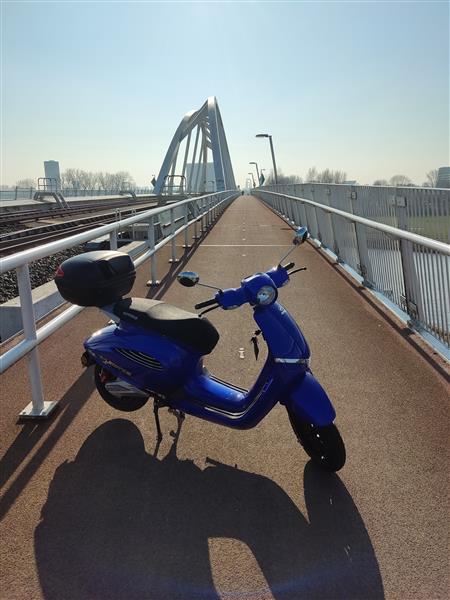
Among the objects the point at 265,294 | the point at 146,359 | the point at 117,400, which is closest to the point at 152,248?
the point at 117,400

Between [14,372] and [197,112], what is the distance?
6244 centimetres

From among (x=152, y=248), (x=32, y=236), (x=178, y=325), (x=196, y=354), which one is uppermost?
(x=32, y=236)

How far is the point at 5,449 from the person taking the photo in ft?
9.46

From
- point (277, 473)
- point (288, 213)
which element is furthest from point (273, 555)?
point (288, 213)

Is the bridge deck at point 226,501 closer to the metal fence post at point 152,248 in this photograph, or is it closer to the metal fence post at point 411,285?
the metal fence post at point 411,285

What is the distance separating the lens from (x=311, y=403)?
98.7 inches

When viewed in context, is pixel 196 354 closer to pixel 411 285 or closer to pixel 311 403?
pixel 311 403

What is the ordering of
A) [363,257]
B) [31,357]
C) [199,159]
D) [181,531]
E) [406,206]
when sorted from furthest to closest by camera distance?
[199,159] < [363,257] < [406,206] < [31,357] < [181,531]

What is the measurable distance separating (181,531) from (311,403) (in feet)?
2.96

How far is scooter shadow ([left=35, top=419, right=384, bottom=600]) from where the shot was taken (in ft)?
6.46

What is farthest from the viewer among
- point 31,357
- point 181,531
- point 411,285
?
point 411,285

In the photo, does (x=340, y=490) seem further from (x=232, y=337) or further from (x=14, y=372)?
(x=14, y=372)

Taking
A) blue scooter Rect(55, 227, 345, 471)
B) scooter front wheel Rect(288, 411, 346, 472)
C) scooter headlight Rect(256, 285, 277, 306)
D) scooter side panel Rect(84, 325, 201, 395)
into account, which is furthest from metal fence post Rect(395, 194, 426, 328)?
scooter side panel Rect(84, 325, 201, 395)

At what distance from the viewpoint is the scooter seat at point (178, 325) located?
9.06ft
